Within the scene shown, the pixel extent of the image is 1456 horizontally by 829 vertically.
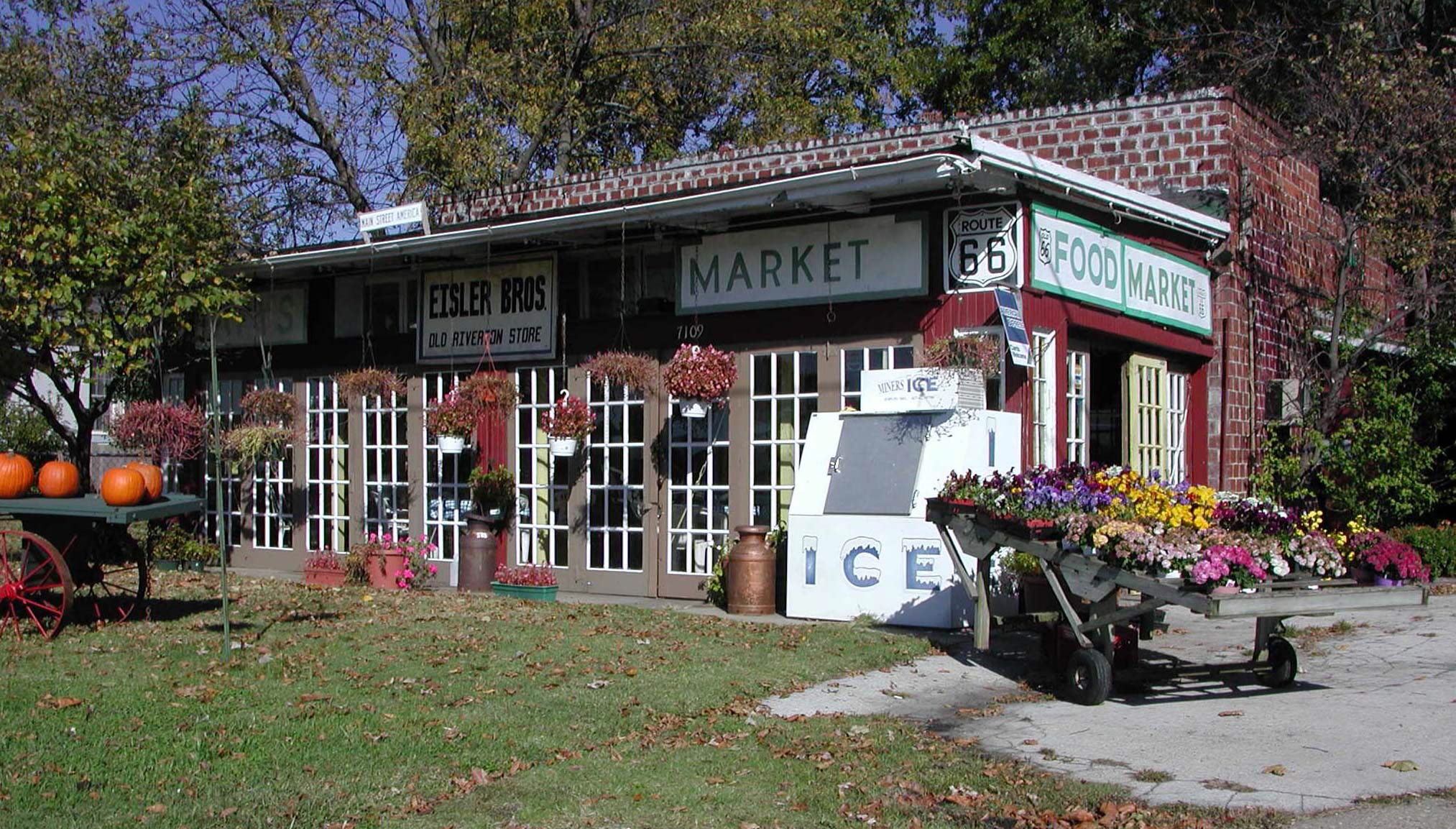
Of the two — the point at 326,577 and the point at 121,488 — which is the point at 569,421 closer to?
the point at 326,577

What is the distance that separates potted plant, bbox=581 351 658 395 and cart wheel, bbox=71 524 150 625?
4.59m

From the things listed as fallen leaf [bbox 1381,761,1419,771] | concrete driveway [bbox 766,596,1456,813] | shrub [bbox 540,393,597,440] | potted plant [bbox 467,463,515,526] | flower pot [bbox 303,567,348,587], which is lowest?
concrete driveway [bbox 766,596,1456,813]

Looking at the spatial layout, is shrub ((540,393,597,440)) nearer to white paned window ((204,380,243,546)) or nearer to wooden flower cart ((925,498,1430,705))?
wooden flower cart ((925,498,1430,705))

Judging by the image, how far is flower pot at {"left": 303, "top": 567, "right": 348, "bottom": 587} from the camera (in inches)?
609

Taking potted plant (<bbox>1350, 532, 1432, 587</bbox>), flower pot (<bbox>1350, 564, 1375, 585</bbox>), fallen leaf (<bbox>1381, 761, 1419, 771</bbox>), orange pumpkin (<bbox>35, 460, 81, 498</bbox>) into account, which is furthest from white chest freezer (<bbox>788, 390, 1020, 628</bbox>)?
orange pumpkin (<bbox>35, 460, 81, 498</bbox>)

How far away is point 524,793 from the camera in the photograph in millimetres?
6527

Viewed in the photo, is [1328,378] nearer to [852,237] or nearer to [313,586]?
[852,237]

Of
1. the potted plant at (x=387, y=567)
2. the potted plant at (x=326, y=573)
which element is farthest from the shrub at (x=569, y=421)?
the potted plant at (x=326, y=573)

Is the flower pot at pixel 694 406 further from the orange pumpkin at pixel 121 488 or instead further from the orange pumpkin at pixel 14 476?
the orange pumpkin at pixel 14 476

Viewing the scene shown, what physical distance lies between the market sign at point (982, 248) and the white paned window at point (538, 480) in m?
4.76

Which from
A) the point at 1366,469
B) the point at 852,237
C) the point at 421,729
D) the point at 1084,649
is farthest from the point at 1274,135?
the point at 421,729

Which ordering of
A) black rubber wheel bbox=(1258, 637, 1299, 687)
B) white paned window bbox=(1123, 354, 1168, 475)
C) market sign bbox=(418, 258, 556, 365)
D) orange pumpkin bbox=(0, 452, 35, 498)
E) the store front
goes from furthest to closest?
1. market sign bbox=(418, 258, 556, 365)
2. white paned window bbox=(1123, 354, 1168, 475)
3. the store front
4. orange pumpkin bbox=(0, 452, 35, 498)
5. black rubber wheel bbox=(1258, 637, 1299, 687)

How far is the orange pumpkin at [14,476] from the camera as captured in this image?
10.8 meters

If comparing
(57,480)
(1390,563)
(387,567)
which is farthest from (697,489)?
(1390,563)
